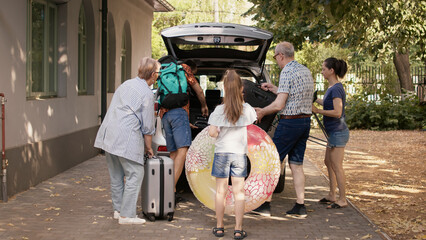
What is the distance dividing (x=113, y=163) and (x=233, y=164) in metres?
1.53

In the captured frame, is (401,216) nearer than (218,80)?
Yes

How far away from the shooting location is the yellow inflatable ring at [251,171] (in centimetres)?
674

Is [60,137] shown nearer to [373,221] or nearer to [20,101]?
[20,101]

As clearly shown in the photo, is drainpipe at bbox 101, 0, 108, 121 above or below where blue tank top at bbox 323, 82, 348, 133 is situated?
above

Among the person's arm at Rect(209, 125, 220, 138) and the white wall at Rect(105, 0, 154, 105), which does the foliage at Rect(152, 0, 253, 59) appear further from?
the person's arm at Rect(209, 125, 220, 138)

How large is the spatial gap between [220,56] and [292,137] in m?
2.66

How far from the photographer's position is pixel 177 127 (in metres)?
→ 7.80

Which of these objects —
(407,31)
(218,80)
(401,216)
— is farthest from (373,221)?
(407,31)

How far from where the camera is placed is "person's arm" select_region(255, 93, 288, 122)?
7.26 m

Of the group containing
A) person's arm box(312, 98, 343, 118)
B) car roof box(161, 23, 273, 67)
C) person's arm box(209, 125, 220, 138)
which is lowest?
person's arm box(209, 125, 220, 138)

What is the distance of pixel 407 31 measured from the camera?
14711 mm

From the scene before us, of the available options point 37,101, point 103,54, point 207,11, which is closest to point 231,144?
point 37,101

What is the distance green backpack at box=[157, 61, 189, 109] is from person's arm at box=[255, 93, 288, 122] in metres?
1.03

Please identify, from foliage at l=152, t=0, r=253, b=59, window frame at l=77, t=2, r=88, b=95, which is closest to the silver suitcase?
window frame at l=77, t=2, r=88, b=95
